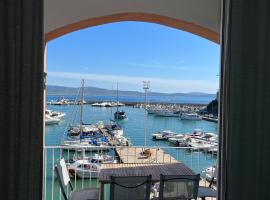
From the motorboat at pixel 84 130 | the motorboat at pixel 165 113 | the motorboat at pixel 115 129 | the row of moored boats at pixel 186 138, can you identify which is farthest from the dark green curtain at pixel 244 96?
the motorboat at pixel 165 113

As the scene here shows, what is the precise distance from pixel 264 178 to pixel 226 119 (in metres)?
0.52

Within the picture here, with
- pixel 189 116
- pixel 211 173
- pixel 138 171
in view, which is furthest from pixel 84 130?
pixel 138 171

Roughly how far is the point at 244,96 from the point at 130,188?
1.40 metres

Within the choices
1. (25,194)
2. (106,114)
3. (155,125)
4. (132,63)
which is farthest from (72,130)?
(25,194)

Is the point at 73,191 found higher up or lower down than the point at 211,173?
higher up

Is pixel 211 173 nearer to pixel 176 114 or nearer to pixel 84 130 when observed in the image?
pixel 84 130

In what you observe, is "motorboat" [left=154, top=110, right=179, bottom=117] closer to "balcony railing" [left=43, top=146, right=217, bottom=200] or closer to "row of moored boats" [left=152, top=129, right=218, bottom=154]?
"row of moored boats" [left=152, top=129, right=218, bottom=154]

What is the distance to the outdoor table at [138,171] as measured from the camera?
3105mm

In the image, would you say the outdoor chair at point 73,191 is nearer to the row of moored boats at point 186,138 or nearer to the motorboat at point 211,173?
the motorboat at point 211,173

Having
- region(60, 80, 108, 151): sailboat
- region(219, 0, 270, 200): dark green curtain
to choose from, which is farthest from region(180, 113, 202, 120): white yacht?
region(219, 0, 270, 200): dark green curtain

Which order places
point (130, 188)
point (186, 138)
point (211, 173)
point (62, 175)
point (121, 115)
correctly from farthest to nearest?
point (121, 115)
point (186, 138)
point (211, 173)
point (62, 175)
point (130, 188)

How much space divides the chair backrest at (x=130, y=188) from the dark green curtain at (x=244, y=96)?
0.91 metres

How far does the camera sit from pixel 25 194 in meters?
1.80

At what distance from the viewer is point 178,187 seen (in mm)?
2988
